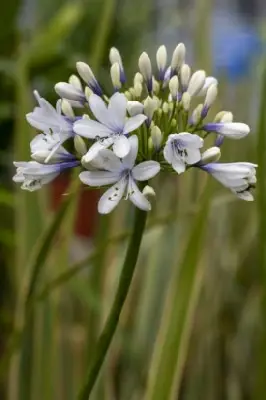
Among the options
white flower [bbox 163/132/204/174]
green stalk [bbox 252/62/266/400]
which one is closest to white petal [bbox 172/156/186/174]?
white flower [bbox 163/132/204/174]

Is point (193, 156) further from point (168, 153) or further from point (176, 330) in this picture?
point (176, 330)

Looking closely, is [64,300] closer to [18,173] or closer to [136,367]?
[136,367]

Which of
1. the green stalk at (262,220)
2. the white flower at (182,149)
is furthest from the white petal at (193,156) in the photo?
the green stalk at (262,220)

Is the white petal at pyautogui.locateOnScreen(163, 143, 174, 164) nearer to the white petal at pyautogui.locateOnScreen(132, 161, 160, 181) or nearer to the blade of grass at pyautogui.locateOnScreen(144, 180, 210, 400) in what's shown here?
the white petal at pyautogui.locateOnScreen(132, 161, 160, 181)

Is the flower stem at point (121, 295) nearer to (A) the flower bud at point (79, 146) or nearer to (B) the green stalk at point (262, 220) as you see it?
(A) the flower bud at point (79, 146)

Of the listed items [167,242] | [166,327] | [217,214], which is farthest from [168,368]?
[217,214]
